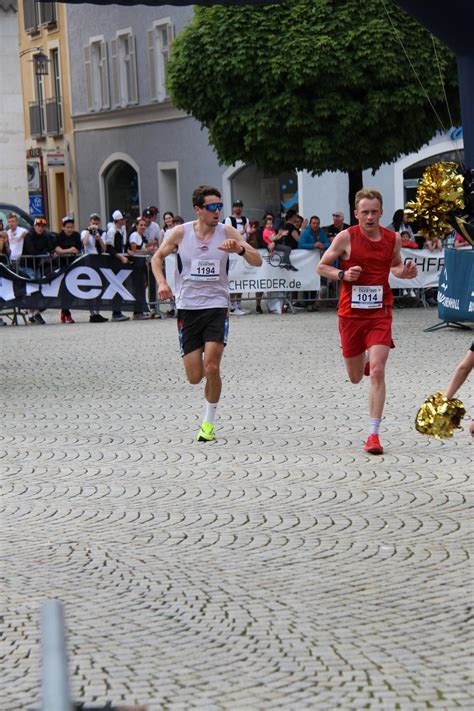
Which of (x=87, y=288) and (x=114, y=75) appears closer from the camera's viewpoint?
(x=87, y=288)

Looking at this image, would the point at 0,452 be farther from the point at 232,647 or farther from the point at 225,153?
the point at 225,153

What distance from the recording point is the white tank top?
1097 centimetres

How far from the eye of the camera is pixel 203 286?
1102 centimetres

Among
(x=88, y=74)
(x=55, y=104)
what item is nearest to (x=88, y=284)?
(x=88, y=74)

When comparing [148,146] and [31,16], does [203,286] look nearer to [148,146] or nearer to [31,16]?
[148,146]

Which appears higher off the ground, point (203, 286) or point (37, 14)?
point (37, 14)

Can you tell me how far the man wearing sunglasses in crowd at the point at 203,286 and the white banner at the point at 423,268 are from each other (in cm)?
1324

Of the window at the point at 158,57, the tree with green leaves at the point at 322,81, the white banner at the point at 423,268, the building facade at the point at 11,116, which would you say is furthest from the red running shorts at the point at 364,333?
the building facade at the point at 11,116

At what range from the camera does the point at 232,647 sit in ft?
17.4

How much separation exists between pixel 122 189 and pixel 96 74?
3910 mm

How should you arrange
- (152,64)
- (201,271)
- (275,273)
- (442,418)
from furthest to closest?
1. (152,64)
2. (275,273)
3. (201,271)
4. (442,418)

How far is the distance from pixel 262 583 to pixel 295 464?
128 inches

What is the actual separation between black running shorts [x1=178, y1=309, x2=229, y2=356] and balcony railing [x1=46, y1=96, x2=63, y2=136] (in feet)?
135

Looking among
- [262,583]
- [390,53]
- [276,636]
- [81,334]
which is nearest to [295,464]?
[262,583]
